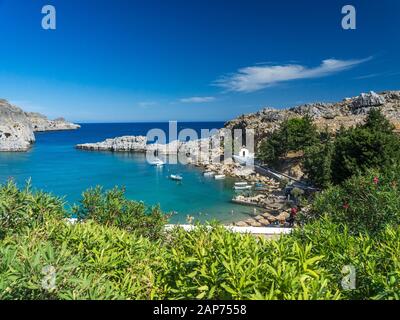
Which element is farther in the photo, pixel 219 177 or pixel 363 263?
pixel 219 177

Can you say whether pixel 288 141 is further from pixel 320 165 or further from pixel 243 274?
pixel 243 274

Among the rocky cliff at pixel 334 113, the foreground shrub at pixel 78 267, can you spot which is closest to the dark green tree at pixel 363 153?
the foreground shrub at pixel 78 267

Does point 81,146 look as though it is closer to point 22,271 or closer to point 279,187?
point 279,187

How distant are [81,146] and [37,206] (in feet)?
281

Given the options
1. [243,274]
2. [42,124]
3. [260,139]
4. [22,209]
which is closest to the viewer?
[243,274]

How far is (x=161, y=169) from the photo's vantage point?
166ft

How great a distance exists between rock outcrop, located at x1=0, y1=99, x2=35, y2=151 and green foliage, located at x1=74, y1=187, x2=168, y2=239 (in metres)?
78.9

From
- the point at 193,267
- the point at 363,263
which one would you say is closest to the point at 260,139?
the point at 363,263

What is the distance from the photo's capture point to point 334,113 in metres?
70.6

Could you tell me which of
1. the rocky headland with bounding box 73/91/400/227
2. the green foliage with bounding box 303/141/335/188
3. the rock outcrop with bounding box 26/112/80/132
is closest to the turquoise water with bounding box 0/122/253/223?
the rocky headland with bounding box 73/91/400/227

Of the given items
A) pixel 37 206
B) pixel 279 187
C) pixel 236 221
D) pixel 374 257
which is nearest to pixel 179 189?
pixel 279 187

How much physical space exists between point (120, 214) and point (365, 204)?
779 cm

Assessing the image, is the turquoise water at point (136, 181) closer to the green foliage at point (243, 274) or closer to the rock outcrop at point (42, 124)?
the green foliage at point (243, 274)

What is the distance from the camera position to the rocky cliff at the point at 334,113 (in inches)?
2244
